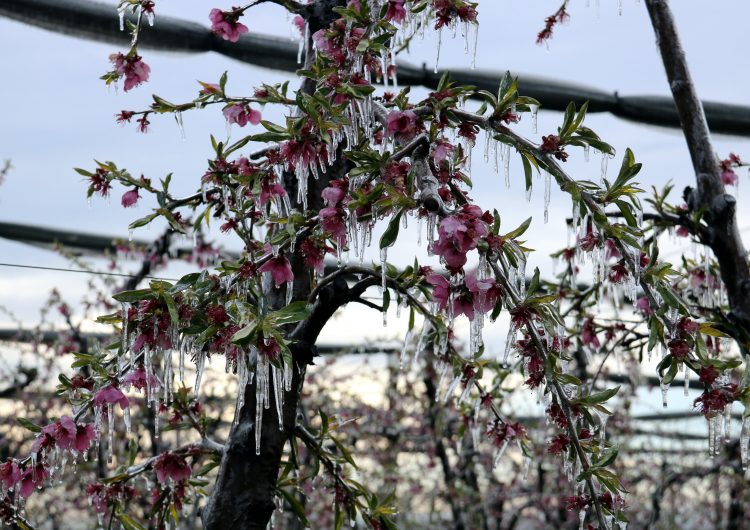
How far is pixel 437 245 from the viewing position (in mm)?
1236

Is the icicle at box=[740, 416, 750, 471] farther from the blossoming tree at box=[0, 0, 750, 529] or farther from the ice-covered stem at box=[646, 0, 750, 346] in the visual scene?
the ice-covered stem at box=[646, 0, 750, 346]

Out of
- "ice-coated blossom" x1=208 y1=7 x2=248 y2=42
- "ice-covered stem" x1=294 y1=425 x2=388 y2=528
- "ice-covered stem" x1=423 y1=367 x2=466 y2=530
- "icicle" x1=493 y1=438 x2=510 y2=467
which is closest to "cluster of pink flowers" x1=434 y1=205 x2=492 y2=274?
"icicle" x1=493 y1=438 x2=510 y2=467

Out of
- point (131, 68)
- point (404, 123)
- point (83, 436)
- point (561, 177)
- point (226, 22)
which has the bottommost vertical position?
point (83, 436)

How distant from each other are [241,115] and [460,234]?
0.94m

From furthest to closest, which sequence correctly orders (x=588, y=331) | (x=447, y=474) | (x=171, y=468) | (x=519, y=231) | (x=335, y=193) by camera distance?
(x=447, y=474), (x=588, y=331), (x=171, y=468), (x=335, y=193), (x=519, y=231)

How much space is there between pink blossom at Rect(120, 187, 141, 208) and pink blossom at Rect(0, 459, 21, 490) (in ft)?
2.23

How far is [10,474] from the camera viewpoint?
65.9 inches

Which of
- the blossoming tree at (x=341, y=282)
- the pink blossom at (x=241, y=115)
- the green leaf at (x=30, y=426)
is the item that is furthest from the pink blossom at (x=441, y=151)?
the green leaf at (x=30, y=426)

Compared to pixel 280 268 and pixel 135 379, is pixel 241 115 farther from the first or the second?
pixel 135 379

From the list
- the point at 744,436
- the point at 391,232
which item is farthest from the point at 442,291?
the point at 744,436

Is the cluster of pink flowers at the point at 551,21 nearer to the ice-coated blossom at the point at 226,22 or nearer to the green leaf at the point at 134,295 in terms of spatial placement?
the ice-coated blossom at the point at 226,22

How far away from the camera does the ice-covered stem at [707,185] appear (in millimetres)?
2219

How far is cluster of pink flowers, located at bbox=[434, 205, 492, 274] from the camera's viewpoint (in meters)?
1.20

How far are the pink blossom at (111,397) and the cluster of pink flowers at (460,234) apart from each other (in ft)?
2.28
